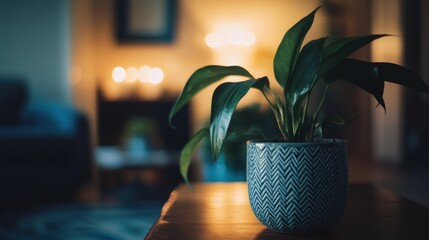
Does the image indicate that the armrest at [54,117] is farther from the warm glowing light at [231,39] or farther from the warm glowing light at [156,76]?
the warm glowing light at [231,39]

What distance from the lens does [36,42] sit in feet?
10.1

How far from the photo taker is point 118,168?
2.96 meters

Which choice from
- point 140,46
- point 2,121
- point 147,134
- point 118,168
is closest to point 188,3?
Result: point 140,46

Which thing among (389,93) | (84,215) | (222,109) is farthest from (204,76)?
(389,93)

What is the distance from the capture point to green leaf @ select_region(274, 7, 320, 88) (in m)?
0.56

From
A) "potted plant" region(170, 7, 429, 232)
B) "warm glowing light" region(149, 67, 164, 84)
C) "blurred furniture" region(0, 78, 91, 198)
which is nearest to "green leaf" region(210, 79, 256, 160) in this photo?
"potted plant" region(170, 7, 429, 232)

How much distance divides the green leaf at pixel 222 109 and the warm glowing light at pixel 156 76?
3002 mm

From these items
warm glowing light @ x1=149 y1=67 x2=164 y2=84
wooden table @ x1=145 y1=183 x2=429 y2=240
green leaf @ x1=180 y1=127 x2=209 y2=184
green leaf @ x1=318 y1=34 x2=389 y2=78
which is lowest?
wooden table @ x1=145 y1=183 x2=429 y2=240

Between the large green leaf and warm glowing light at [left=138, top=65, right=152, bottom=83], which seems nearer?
the large green leaf

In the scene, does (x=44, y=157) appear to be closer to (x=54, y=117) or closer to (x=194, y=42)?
(x=54, y=117)

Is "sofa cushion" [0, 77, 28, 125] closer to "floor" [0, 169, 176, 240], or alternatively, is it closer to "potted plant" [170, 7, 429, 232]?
"floor" [0, 169, 176, 240]

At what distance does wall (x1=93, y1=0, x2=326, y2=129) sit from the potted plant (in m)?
2.97

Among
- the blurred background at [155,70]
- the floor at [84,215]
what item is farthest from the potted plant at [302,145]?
the blurred background at [155,70]

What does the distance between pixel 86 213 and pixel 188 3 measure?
2.28 metres
